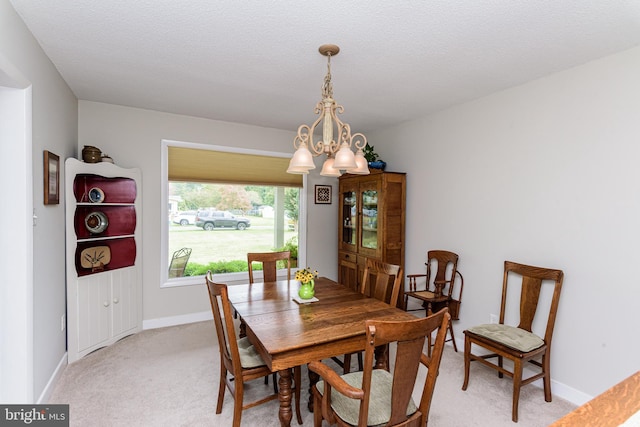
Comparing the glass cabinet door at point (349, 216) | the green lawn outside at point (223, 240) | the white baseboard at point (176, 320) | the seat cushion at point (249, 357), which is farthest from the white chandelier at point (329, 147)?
the white baseboard at point (176, 320)

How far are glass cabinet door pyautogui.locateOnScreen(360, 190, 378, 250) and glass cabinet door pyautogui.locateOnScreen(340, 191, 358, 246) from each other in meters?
0.16

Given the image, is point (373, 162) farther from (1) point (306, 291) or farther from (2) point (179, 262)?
(2) point (179, 262)

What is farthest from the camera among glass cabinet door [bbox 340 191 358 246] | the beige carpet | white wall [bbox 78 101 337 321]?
glass cabinet door [bbox 340 191 358 246]

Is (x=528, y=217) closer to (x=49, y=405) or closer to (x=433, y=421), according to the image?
(x=433, y=421)

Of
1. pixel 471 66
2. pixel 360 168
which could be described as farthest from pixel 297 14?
pixel 471 66

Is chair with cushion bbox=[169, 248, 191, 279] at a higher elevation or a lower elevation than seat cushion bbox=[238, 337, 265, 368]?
higher

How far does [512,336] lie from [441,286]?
106 cm

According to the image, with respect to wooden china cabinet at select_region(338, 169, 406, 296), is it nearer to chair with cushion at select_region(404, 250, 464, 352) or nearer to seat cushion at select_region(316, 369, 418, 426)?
chair with cushion at select_region(404, 250, 464, 352)

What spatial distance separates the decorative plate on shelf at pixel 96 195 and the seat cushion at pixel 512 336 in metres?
3.76

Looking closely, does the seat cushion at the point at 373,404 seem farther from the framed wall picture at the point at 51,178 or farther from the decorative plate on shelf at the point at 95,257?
the decorative plate on shelf at the point at 95,257

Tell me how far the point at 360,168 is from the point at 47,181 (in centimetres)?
228

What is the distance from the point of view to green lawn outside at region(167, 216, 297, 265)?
163 inches

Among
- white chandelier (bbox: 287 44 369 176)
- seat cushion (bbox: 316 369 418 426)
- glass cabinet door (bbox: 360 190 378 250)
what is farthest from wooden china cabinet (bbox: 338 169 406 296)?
seat cushion (bbox: 316 369 418 426)

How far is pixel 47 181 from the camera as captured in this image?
2369 millimetres
